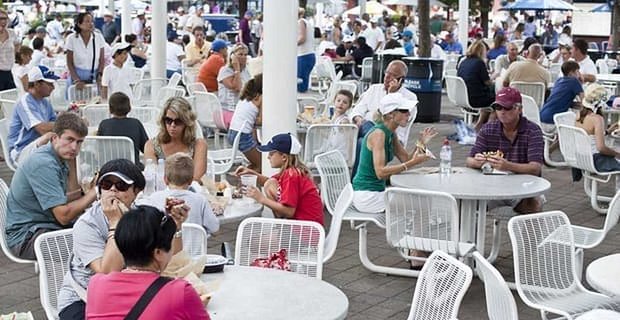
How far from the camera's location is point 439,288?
434cm

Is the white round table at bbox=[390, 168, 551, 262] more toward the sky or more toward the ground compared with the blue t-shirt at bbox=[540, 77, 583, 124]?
more toward the ground

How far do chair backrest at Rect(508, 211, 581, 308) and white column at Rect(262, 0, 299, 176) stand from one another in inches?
108

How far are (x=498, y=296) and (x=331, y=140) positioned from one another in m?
4.80

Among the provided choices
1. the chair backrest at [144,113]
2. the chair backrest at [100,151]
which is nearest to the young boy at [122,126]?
the chair backrest at [100,151]

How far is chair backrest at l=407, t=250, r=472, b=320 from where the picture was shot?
4.24 m

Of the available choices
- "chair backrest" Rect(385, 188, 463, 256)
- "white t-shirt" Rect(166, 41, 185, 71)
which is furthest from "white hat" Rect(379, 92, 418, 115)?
"white t-shirt" Rect(166, 41, 185, 71)

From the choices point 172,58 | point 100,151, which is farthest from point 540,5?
point 100,151

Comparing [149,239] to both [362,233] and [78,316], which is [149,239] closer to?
[78,316]

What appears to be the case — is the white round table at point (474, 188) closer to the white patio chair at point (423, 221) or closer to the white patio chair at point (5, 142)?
the white patio chair at point (423, 221)

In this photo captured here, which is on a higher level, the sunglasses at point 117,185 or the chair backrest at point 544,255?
the sunglasses at point 117,185

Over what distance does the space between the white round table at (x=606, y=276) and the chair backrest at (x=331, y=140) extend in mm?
4204

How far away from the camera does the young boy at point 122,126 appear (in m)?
8.05

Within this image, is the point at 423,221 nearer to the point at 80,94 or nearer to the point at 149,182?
the point at 149,182

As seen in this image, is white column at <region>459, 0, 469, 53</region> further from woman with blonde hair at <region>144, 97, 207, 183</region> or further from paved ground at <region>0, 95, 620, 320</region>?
woman with blonde hair at <region>144, 97, 207, 183</region>
